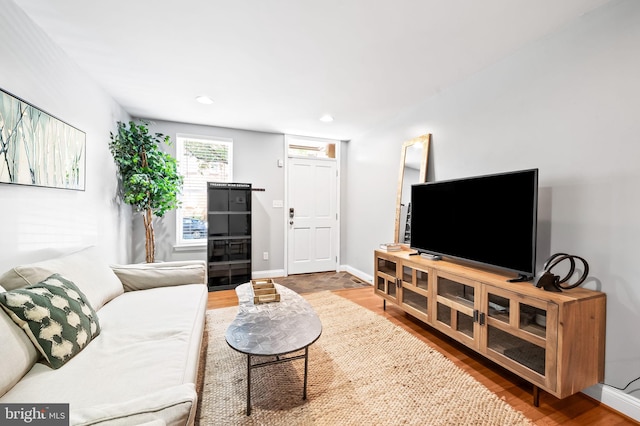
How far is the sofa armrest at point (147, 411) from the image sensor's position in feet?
2.35

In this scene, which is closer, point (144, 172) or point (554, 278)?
point (554, 278)

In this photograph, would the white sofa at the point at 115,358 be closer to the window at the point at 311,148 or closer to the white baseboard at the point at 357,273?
the white baseboard at the point at 357,273

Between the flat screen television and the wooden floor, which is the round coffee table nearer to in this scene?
the wooden floor

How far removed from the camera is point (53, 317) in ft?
4.00

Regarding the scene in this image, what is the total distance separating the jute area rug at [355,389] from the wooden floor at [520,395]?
0.09 m

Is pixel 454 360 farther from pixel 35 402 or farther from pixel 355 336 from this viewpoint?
pixel 35 402

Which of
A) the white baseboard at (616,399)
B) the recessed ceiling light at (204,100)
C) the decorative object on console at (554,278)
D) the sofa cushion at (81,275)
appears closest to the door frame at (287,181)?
the recessed ceiling light at (204,100)

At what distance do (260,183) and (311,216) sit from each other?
101 centimetres

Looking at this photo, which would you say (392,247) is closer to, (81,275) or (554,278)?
(554,278)

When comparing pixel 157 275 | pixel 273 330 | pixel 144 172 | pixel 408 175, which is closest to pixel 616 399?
pixel 273 330

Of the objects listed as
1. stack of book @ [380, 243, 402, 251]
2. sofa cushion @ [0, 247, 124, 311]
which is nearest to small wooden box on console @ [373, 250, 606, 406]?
stack of book @ [380, 243, 402, 251]

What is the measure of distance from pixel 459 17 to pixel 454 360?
7.82 ft

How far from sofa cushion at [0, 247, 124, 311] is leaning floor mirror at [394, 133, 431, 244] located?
283 centimetres

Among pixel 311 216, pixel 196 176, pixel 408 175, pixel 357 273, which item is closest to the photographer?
pixel 408 175
